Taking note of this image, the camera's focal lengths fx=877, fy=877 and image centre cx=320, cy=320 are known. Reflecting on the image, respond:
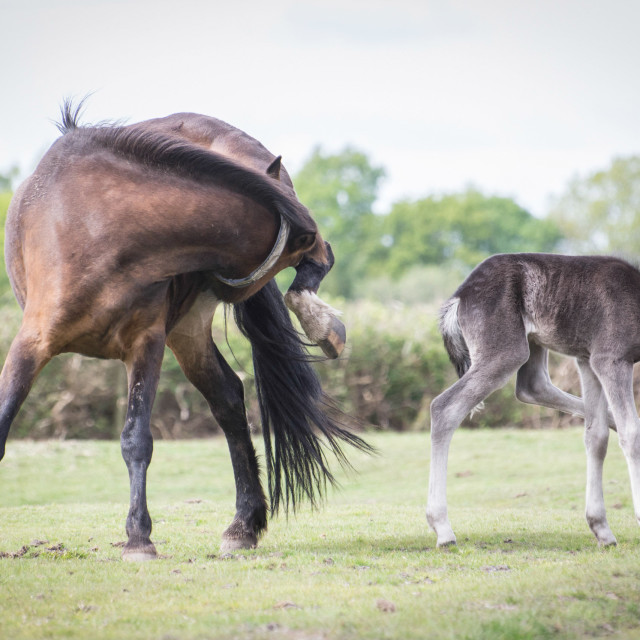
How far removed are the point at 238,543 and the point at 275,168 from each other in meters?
2.65

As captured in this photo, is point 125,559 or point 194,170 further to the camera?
point 194,170

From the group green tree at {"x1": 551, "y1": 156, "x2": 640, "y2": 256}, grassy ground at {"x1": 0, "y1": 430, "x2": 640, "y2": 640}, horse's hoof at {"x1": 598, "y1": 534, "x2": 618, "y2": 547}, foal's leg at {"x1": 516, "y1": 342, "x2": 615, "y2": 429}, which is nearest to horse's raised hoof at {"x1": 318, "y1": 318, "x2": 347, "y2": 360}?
grassy ground at {"x1": 0, "y1": 430, "x2": 640, "y2": 640}

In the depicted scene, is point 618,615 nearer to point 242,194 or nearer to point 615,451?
point 242,194

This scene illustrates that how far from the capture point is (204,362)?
654 centimetres

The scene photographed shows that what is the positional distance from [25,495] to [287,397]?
7.12 metres

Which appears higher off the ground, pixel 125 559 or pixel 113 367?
pixel 113 367

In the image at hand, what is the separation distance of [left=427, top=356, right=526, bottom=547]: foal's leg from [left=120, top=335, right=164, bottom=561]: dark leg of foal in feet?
6.30

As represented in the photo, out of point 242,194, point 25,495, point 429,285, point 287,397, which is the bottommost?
point 25,495

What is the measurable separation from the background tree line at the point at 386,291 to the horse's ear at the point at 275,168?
1.27m

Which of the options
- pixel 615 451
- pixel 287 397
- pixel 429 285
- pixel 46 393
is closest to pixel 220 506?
pixel 287 397

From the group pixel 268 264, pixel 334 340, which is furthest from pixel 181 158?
pixel 334 340

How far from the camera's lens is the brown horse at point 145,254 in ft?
17.3

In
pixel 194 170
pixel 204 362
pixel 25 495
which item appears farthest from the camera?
pixel 25 495

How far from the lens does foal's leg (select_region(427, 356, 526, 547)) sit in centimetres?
600
